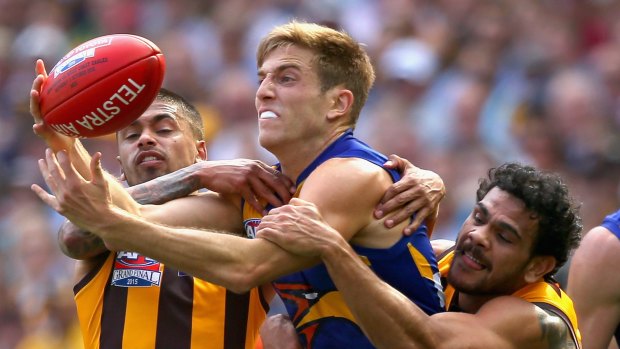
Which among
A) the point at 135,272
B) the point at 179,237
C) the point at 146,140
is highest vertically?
the point at 179,237

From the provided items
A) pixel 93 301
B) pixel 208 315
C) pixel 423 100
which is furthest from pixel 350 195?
pixel 423 100

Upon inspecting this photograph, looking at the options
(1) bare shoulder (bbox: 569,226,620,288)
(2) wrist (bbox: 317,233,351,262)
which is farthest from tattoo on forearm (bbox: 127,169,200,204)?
(1) bare shoulder (bbox: 569,226,620,288)

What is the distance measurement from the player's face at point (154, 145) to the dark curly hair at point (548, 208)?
1.63m

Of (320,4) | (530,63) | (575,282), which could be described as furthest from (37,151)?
(575,282)

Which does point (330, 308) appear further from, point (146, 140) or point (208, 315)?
point (146, 140)

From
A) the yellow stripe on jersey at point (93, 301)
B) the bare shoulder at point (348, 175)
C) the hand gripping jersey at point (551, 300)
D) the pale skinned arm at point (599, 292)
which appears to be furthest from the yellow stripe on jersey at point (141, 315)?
the pale skinned arm at point (599, 292)

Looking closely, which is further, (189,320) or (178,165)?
(178,165)

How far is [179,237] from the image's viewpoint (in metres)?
5.10

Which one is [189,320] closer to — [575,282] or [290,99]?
[290,99]

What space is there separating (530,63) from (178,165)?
4337 mm

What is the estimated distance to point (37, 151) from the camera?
12.0 meters

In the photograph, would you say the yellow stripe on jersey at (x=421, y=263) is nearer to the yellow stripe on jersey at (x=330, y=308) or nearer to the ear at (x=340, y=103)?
the yellow stripe on jersey at (x=330, y=308)

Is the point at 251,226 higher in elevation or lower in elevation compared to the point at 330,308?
higher

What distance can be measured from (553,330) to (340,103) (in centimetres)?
131
